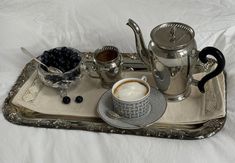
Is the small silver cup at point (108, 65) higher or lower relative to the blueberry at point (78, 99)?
higher

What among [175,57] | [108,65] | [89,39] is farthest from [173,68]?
[89,39]

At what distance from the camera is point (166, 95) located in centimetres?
71

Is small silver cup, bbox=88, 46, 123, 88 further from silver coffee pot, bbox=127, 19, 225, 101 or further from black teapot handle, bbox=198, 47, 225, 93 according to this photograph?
black teapot handle, bbox=198, 47, 225, 93

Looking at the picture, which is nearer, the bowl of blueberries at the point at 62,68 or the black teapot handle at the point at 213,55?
the black teapot handle at the point at 213,55

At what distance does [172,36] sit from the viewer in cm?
65

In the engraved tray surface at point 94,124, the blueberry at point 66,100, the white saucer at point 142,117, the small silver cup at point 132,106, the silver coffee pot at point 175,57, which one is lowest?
the engraved tray surface at point 94,124

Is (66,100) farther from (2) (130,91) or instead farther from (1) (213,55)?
(1) (213,55)

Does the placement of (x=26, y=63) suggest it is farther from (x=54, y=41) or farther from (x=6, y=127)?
(x=6, y=127)

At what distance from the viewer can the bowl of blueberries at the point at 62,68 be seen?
0.73 meters

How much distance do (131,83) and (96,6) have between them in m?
0.32

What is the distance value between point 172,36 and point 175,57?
0.04 m

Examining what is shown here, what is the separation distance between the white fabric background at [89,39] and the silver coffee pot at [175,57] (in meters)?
0.09

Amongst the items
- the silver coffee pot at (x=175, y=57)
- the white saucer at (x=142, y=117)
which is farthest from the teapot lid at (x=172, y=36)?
the white saucer at (x=142, y=117)

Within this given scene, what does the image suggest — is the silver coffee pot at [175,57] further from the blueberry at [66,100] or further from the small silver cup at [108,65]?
the blueberry at [66,100]
